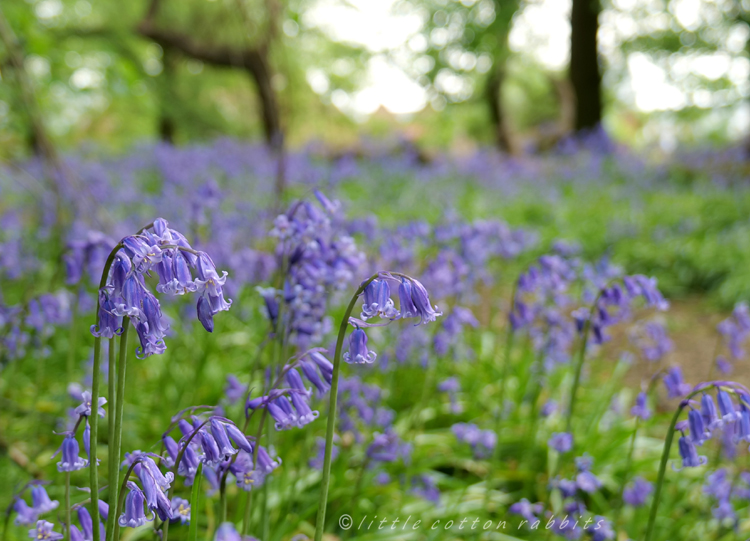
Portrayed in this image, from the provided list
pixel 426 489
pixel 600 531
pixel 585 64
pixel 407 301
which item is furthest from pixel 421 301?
pixel 585 64

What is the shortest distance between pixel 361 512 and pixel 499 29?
43.0ft

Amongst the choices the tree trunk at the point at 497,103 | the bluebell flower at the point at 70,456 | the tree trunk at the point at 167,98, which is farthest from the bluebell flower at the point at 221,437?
the tree trunk at the point at 497,103

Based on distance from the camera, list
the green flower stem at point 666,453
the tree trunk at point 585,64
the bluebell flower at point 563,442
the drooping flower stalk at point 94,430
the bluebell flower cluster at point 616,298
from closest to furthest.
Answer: the drooping flower stalk at point 94,430
the green flower stem at point 666,453
the bluebell flower cluster at point 616,298
the bluebell flower at point 563,442
the tree trunk at point 585,64

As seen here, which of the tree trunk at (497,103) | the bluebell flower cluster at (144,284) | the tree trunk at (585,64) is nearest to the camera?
the bluebell flower cluster at (144,284)

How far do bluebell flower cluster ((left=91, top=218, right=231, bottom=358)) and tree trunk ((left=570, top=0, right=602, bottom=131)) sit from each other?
592 inches

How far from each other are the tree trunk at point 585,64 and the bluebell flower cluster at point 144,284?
15049mm

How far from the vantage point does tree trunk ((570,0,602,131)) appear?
1405 cm

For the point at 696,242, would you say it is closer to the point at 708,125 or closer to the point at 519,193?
the point at 519,193

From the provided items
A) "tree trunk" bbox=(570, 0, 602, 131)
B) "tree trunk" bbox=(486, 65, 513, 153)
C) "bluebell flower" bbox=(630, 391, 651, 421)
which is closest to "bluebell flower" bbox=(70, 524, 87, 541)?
"bluebell flower" bbox=(630, 391, 651, 421)

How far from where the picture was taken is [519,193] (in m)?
9.38

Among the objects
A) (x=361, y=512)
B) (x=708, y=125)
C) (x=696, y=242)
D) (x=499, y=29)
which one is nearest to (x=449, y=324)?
(x=361, y=512)

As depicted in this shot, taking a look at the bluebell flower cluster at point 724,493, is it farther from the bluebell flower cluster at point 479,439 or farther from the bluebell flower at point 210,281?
the bluebell flower at point 210,281

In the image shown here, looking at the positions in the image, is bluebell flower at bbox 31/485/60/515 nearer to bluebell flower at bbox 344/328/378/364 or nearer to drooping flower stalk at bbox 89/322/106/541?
drooping flower stalk at bbox 89/322/106/541

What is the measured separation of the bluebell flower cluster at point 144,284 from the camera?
1104mm
